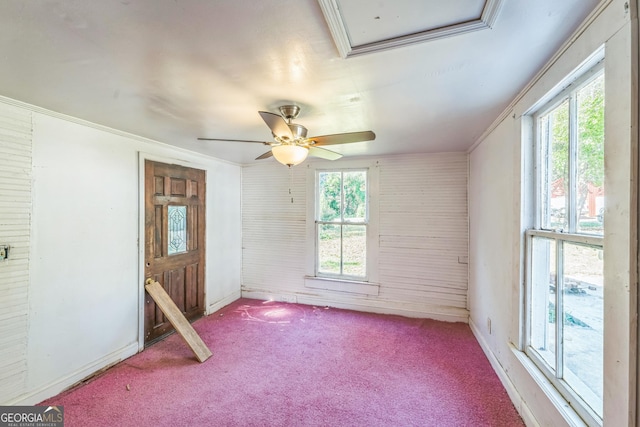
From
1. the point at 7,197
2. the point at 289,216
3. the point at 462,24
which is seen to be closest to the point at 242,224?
the point at 289,216

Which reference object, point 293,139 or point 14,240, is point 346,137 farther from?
point 14,240

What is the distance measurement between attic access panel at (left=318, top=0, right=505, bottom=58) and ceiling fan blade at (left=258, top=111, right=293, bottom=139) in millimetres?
582

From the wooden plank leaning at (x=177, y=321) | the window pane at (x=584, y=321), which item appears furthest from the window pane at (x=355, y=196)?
the window pane at (x=584, y=321)

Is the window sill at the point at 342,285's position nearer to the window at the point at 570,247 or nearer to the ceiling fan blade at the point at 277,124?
the window at the point at 570,247

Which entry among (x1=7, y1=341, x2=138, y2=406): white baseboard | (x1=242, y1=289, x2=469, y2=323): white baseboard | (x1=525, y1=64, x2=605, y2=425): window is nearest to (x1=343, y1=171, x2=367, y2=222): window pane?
(x1=242, y1=289, x2=469, y2=323): white baseboard

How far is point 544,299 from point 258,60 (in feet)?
7.32

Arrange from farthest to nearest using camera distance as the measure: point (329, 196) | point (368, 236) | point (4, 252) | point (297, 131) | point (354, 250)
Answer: point (329, 196) → point (354, 250) → point (368, 236) → point (297, 131) → point (4, 252)

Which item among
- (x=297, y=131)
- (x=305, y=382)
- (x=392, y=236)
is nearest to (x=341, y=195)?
(x=392, y=236)

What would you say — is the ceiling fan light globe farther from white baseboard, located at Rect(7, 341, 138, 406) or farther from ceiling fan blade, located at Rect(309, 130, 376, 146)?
white baseboard, located at Rect(7, 341, 138, 406)

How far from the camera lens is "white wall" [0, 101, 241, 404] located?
6.67ft

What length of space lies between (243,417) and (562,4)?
9.10 feet

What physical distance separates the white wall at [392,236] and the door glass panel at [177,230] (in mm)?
1187

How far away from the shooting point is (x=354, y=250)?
155 inches

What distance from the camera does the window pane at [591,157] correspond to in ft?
3.92
